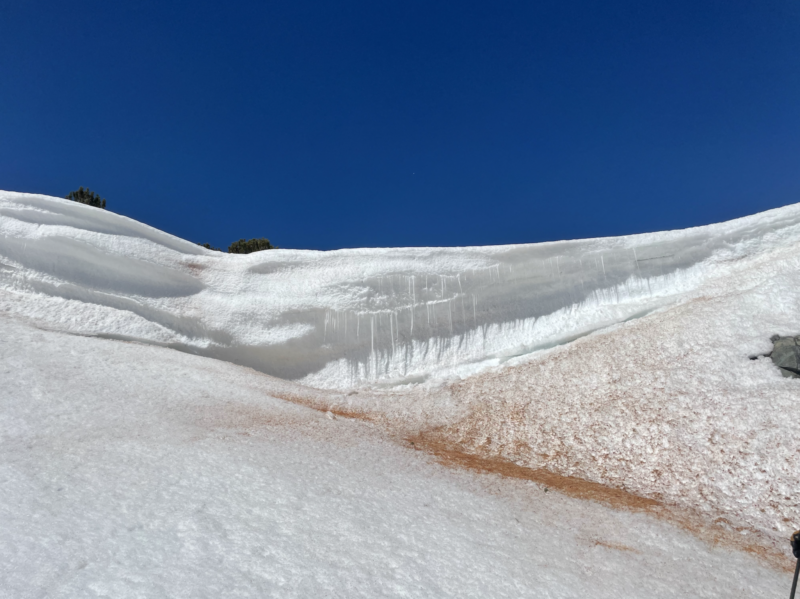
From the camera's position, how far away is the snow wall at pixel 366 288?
13.8m

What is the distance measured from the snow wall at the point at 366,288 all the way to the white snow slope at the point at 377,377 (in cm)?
5

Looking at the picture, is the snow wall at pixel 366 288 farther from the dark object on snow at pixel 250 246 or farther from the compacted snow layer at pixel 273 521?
the dark object on snow at pixel 250 246

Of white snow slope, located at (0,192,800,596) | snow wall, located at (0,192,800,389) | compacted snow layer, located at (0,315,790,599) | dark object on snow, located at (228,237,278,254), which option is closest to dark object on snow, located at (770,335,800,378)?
white snow slope, located at (0,192,800,596)

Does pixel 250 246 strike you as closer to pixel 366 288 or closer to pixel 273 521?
pixel 366 288

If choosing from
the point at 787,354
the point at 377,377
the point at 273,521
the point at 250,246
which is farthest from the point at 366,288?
the point at 250,246

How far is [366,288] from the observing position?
575 inches

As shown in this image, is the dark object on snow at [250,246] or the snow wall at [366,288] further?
the dark object on snow at [250,246]

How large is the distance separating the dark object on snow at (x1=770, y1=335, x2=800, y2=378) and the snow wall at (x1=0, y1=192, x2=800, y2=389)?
147 inches

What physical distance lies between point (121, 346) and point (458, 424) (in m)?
7.17

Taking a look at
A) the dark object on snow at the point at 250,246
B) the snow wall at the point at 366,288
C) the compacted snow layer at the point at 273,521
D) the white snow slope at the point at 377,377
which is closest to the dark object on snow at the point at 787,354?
the white snow slope at the point at 377,377

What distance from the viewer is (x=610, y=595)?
4.72 metres

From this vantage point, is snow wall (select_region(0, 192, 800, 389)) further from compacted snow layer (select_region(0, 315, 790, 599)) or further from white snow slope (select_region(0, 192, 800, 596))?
compacted snow layer (select_region(0, 315, 790, 599))

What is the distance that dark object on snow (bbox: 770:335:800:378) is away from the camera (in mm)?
9867

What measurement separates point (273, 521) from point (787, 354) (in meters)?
9.73
